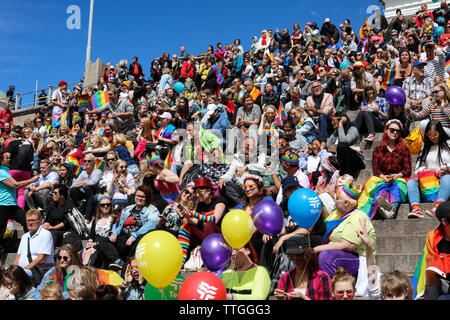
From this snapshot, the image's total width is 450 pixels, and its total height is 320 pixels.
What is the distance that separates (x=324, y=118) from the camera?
871 centimetres

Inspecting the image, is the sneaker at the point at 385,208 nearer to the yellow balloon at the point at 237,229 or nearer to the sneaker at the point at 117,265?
the yellow balloon at the point at 237,229

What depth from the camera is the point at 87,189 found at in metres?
8.64

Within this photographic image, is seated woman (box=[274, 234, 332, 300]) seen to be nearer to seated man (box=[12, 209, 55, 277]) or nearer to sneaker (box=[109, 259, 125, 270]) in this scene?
sneaker (box=[109, 259, 125, 270])

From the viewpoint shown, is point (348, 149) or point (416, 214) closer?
point (416, 214)

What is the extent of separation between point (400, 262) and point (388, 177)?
5.11ft

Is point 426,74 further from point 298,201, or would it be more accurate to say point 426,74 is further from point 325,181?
point 298,201

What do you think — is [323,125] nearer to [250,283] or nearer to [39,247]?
[250,283]

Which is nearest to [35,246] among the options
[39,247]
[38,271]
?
[39,247]

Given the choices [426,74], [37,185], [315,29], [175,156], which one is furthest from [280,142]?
[315,29]

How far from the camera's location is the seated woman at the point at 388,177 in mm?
6211

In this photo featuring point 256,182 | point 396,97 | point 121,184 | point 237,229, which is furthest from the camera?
point 121,184

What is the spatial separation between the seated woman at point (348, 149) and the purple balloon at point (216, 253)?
289 centimetres

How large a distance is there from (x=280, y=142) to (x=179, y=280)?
12.1ft

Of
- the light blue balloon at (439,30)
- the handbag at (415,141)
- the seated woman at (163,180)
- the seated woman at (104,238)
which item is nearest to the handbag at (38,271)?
the seated woman at (104,238)
